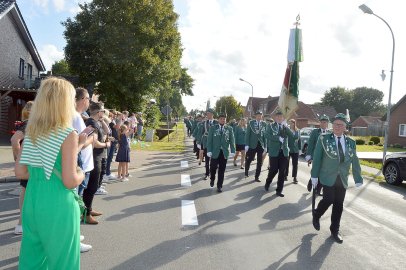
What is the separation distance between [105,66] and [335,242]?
25175mm

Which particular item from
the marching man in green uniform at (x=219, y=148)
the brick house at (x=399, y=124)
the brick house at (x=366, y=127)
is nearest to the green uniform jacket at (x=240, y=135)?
the marching man in green uniform at (x=219, y=148)

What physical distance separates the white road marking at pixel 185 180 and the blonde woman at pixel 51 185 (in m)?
7.42

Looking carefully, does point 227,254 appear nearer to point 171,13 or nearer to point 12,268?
point 12,268

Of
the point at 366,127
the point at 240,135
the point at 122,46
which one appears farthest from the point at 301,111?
the point at 240,135

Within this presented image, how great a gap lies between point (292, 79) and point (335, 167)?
6918 mm

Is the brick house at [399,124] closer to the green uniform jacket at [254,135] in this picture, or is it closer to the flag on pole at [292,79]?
the flag on pole at [292,79]

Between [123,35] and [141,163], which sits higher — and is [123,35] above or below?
above

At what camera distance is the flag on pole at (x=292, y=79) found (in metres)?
12.2

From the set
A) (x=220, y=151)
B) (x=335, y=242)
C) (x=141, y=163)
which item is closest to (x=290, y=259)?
(x=335, y=242)

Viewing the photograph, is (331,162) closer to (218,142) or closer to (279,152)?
(279,152)

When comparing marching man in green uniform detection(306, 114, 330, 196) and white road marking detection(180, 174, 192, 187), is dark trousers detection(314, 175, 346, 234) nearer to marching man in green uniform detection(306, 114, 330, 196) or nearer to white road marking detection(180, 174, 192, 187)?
marching man in green uniform detection(306, 114, 330, 196)

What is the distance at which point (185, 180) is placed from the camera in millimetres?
10867

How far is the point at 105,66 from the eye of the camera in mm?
28078

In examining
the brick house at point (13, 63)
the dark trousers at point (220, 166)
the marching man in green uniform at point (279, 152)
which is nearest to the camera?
the marching man in green uniform at point (279, 152)
